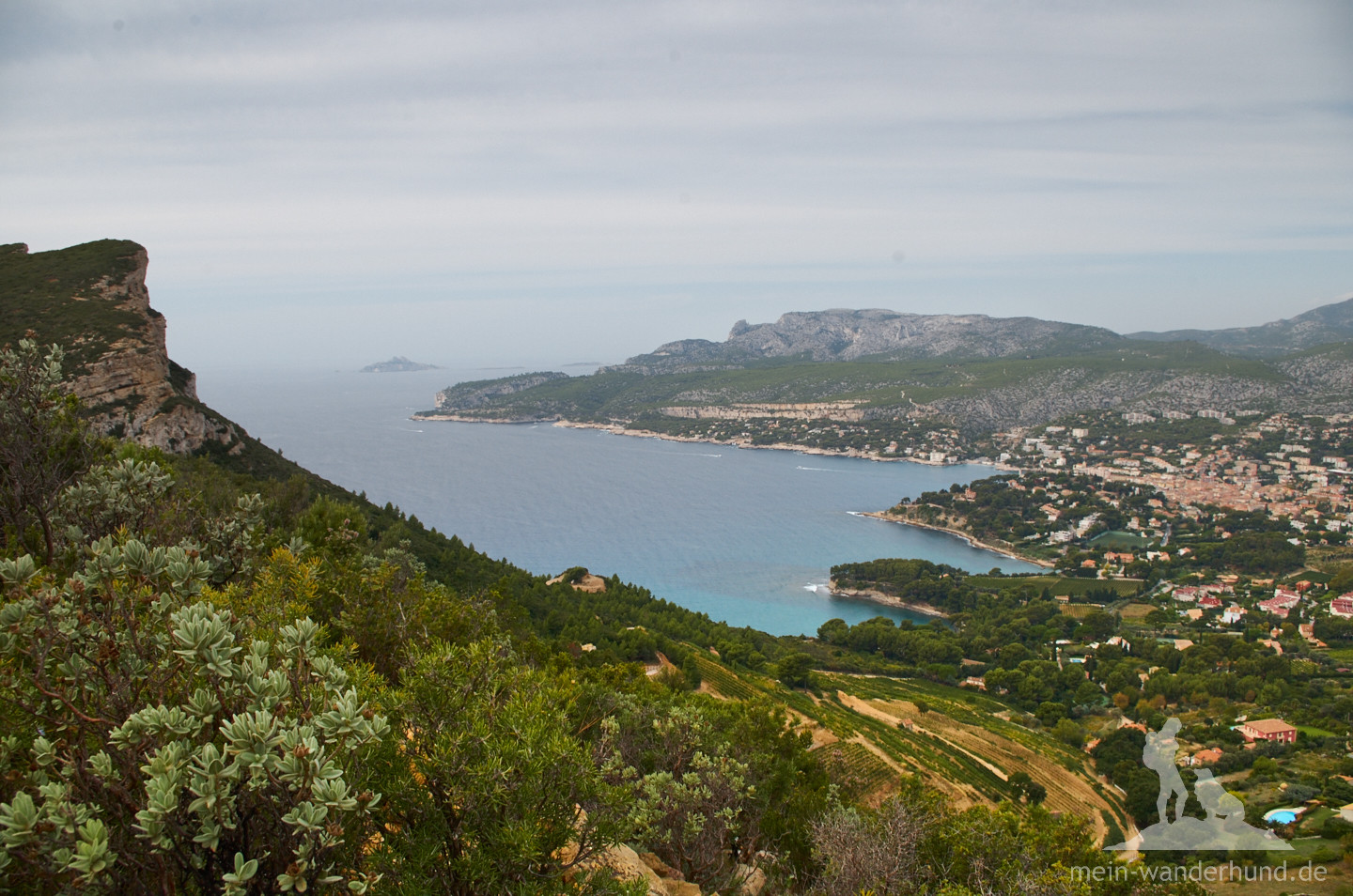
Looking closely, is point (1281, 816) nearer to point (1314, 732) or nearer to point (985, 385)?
point (1314, 732)

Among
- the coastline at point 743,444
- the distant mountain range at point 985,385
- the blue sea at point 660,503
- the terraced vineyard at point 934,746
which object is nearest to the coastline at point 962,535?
the blue sea at point 660,503

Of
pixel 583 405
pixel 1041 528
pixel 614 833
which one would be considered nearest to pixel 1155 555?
pixel 1041 528

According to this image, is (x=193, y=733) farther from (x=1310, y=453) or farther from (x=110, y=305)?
(x=1310, y=453)

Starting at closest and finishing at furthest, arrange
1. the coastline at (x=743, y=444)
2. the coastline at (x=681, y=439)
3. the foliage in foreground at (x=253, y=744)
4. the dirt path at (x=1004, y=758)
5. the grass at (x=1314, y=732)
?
→ 1. the foliage in foreground at (x=253, y=744)
2. the dirt path at (x=1004, y=758)
3. the grass at (x=1314, y=732)
4. the coastline at (x=681, y=439)
5. the coastline at (x=743, y=444)

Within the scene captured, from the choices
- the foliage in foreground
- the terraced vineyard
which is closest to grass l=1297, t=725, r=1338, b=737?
the terraced vineyard

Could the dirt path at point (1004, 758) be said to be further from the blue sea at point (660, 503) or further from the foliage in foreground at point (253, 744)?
the blue sea at point (660, 503)

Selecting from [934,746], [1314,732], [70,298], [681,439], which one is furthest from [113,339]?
[681,439]
